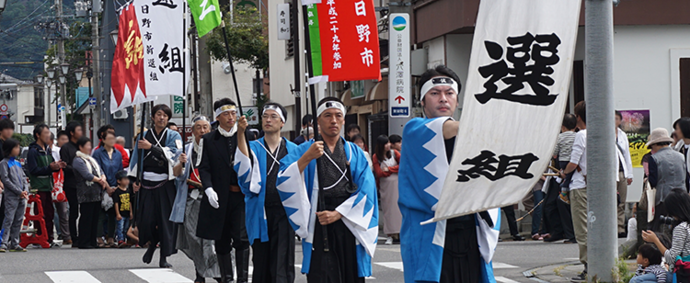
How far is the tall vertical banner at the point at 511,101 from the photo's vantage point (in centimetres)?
418

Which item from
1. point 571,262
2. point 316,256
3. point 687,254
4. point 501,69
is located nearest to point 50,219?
point 571,262

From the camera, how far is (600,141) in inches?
292

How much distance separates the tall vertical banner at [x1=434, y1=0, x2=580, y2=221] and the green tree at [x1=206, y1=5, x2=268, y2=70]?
26.9 meters

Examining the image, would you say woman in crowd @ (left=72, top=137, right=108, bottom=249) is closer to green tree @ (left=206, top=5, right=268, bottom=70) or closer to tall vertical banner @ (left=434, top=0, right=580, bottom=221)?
tall vertical banner @ (left=434, top=0, right=580, bottom=221)

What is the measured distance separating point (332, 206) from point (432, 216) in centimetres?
198

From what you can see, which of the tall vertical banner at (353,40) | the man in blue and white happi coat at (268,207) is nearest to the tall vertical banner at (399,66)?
the tall vertical banner at (353,40)

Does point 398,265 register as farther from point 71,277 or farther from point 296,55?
point 71,277

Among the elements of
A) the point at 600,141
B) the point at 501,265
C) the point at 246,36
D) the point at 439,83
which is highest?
the point at 246,36

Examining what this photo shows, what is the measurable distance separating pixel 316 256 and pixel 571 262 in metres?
5.50

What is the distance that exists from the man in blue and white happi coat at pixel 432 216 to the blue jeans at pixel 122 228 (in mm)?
10653

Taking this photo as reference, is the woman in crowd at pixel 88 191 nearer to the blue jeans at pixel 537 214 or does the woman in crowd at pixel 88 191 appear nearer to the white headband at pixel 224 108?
the white headband at pixel 224 108

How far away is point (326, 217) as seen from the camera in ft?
21.7

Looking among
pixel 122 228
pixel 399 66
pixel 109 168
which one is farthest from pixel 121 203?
pixel 399 66

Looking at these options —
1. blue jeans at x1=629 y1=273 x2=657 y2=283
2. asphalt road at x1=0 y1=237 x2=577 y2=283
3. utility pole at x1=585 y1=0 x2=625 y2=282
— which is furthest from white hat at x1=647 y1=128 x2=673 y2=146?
utility pole at x1=585 y1=0 x2=625 y2=282
